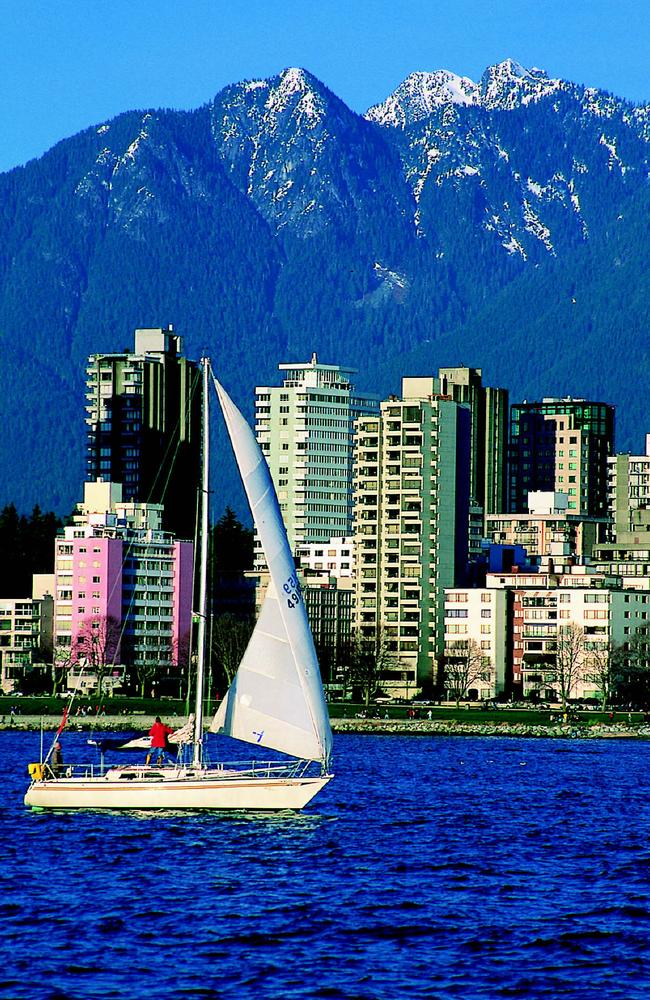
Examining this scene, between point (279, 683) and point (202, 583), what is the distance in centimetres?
547

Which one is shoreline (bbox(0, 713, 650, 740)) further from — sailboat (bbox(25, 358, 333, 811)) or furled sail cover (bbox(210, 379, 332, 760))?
furled sail cover (bbox(210, 379, 332, 760))

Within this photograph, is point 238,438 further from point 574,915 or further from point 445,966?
point 445,966

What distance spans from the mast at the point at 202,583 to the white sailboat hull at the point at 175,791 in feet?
5.85

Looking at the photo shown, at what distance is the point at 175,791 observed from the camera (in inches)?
3282

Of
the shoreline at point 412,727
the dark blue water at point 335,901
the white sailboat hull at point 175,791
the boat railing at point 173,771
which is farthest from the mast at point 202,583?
the shoreline at point 412,727

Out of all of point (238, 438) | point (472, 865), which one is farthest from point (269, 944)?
point (238, 438)

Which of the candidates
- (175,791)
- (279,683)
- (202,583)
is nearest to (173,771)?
(175,791)

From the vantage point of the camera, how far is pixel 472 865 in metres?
76.9

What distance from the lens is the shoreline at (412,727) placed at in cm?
18212

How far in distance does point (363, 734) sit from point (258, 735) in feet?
324

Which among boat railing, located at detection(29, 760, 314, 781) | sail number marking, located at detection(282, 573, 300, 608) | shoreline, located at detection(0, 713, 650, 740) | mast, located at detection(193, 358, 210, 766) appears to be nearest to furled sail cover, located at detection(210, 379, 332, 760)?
sail number marking, located at detection(282, 573, 300, 608)

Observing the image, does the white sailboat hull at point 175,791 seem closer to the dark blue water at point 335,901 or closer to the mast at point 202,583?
the dark blue water at point 335,901

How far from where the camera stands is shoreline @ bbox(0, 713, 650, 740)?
18212 cm

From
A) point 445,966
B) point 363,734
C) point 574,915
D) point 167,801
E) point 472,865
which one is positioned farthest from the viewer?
point 363,734
